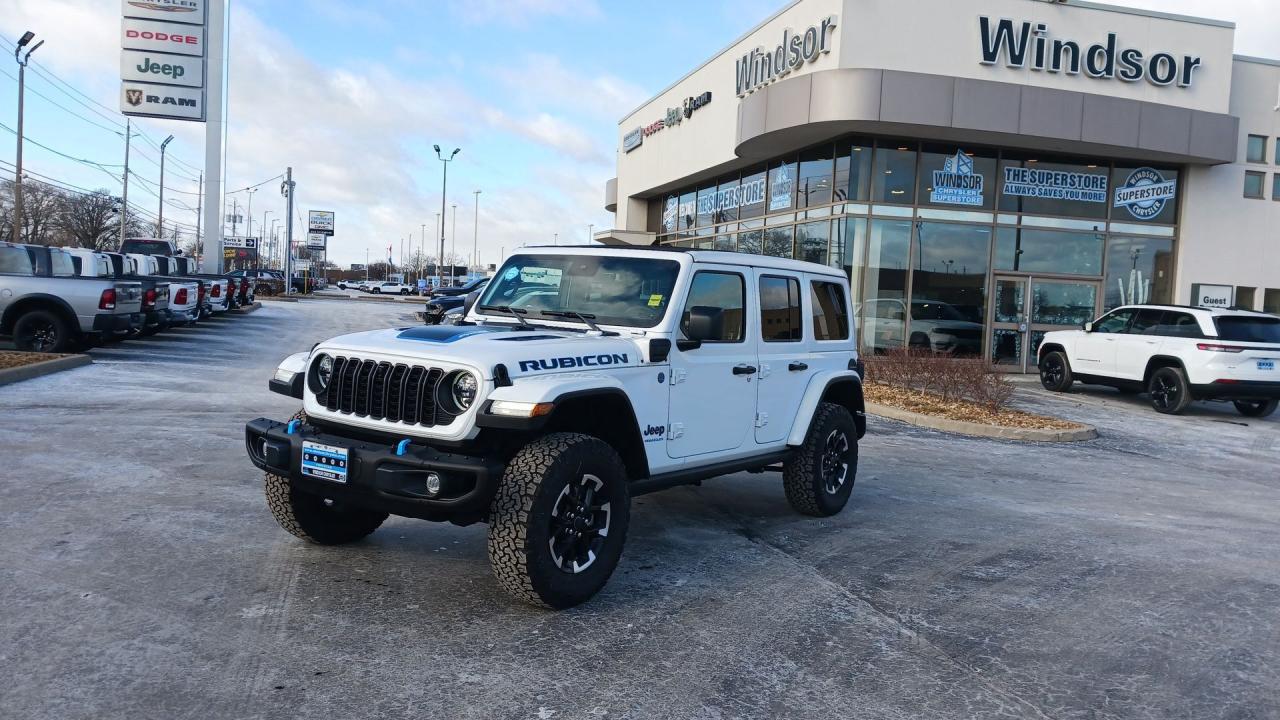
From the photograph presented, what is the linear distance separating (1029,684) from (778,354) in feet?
9.35

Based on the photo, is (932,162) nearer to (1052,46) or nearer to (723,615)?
Answer: (1052,46)

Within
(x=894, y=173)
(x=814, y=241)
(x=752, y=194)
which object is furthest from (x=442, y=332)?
(x=752, y=194)

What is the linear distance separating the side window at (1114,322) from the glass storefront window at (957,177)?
4758mm

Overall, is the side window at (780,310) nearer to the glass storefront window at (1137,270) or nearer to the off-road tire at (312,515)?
the off-road tire at (312,515)

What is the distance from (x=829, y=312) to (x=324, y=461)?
4070mm

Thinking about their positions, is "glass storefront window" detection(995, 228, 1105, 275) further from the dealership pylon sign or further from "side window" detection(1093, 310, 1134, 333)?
the dealership pylon sign

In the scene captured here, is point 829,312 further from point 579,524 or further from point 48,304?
point 48,304

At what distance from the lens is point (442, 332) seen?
514 centimetres

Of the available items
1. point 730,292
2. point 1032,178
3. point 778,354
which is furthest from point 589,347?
point 1032,178

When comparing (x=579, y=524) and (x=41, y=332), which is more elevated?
(x=41, y=332)

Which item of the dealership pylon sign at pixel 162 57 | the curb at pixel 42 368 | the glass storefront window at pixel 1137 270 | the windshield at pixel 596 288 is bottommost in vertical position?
the curb at pixel 42 368

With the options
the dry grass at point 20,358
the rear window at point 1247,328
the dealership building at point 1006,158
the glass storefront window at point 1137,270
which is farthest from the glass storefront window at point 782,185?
the dry grass at point 20,358

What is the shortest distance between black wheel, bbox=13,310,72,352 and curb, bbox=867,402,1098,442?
1350cm

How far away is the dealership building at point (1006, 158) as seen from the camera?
1845 cm
